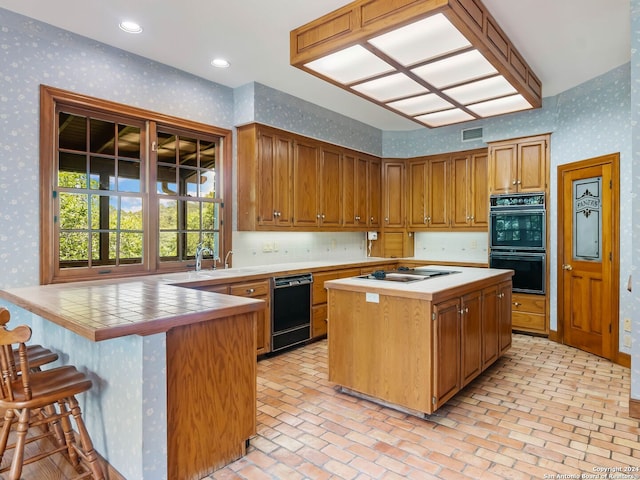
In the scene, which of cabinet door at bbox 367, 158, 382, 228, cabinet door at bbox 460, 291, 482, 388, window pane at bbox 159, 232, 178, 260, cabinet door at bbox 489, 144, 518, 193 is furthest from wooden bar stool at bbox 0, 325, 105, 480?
cabinet door at bbox 489, 144, 518, 193

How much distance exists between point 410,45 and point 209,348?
232 centimetres

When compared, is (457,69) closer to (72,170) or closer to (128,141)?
(128,141)

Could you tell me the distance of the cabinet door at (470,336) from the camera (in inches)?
122

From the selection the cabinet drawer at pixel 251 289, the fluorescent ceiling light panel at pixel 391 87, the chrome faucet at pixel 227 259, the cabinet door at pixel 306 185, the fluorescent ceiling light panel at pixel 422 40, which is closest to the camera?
the fluorescent ceiling light panel at pixel 422 40

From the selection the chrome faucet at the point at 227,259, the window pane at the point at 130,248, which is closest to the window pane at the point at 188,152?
the window pane at the point at 130,248

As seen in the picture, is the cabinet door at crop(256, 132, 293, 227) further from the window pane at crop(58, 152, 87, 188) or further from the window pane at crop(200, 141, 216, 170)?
the window pane at crop(58, 152, 87, 188)

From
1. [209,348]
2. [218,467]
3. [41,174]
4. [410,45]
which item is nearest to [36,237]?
[41,174]

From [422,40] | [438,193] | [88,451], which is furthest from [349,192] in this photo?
[88,451]

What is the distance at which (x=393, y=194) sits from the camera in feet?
21.1

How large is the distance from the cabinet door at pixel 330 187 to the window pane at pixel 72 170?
276 centimetres

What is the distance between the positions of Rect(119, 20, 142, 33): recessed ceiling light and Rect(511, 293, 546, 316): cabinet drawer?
489cm

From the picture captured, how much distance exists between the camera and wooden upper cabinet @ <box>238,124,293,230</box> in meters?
4.42

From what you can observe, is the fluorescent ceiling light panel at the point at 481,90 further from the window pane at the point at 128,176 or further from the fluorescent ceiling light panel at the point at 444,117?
the window pane at the point at 128,176

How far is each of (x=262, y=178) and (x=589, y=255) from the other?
3.71 meters
